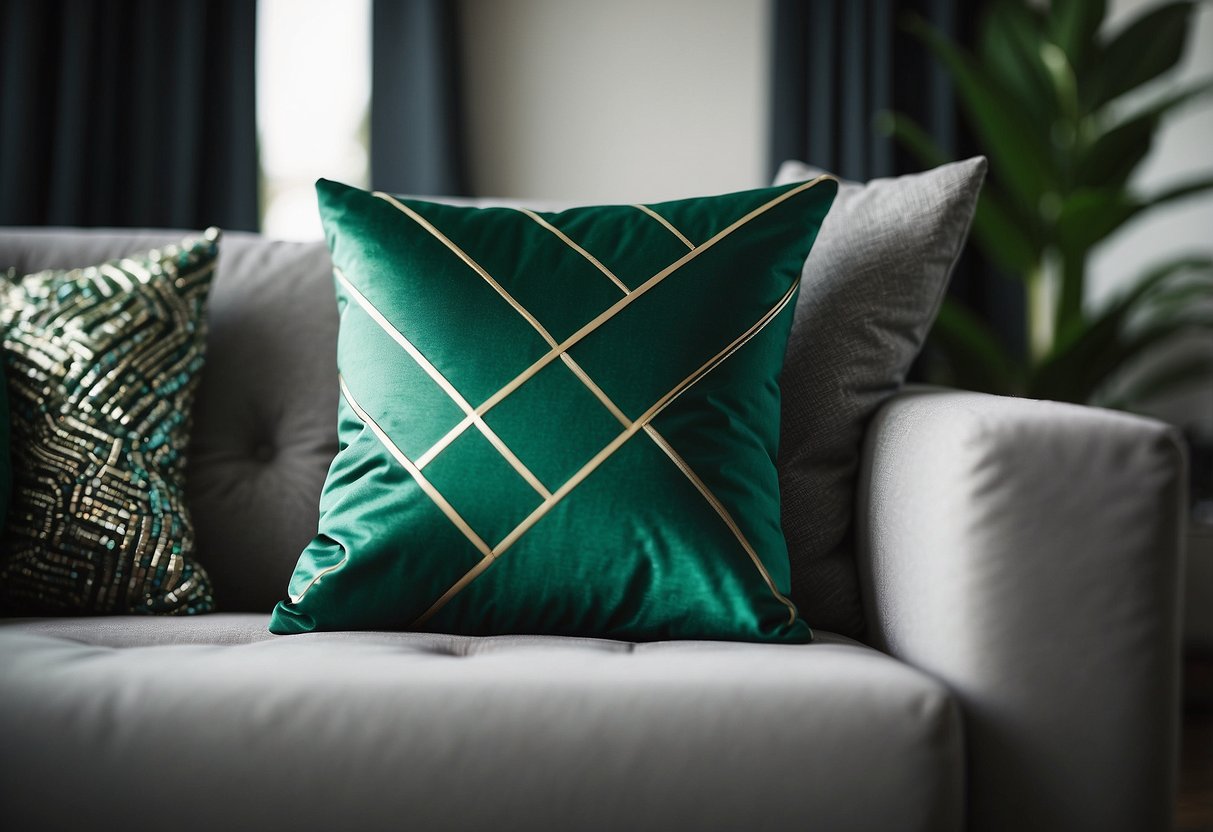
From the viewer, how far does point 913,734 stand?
2.11 ft

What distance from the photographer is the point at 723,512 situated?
2.60 feet

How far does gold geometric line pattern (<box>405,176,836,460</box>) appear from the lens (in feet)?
2.65

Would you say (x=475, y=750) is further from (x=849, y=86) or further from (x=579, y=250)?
(x=849, y=86)

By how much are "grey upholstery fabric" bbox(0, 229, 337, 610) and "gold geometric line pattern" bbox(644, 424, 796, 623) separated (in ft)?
1.42

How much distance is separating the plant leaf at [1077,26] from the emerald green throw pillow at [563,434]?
1430 mm

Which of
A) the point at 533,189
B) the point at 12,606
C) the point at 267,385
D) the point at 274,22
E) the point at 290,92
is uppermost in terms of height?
the point at 274,22

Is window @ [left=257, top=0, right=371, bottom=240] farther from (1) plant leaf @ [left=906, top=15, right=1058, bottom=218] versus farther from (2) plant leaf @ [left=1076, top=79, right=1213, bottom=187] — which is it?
(2) plant leaf @ [left=1076, top=79, right=1213, bottom=187]

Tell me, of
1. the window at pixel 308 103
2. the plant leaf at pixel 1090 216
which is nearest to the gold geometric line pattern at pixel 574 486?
the plant leaf at pixel 1090 216

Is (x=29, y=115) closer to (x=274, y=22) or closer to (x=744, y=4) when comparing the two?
(x=274, y=22)

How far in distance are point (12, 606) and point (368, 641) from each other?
39 cm

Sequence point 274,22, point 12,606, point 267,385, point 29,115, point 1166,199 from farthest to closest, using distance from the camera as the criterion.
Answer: point 274,22, point 29,115, point 1166,199, point 267,385, point 12,606

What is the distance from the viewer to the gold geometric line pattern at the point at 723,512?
79 centimetres

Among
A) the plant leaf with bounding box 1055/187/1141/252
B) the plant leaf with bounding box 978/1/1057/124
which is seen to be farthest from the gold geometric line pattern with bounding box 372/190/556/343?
the plant leaf with bounding box 978/1/1057/124

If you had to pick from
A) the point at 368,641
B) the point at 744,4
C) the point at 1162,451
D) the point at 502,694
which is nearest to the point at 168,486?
the point at 368,641
